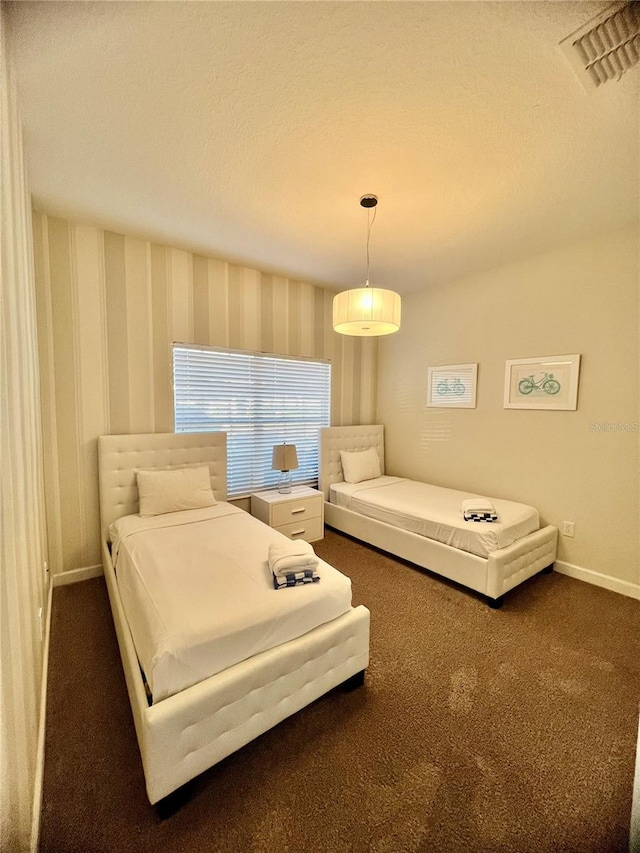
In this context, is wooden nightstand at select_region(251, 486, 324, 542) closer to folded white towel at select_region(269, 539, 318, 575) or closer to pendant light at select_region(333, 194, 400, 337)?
folded white towel at select_region(269, 539, 318, 575)

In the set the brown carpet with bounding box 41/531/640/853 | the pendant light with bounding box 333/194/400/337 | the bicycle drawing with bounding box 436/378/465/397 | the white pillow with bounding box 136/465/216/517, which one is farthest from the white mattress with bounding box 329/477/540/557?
the pendant light with bounding box 333/194/400/337

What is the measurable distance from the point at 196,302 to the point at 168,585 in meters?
2.38

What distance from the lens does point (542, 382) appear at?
9.43 ft

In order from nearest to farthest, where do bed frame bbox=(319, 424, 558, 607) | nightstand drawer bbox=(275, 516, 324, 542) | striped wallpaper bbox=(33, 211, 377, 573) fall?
bed frame bbox=(319, 424, 558, 607), striped wallpaper bbox=(33, 211, 377, 573), nightstand drawer bbox=(275, 516, 324, 542)

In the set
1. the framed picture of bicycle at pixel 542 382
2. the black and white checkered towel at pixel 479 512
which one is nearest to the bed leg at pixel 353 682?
the black and white checkered towel at pixel 479 512

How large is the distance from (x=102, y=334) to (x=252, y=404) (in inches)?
54.7

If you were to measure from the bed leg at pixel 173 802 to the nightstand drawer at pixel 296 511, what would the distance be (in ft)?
6.42

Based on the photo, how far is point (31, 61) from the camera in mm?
1275

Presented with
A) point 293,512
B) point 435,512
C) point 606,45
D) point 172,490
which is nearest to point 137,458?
point 172,490

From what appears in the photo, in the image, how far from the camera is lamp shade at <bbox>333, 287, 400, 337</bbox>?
205 centimetres

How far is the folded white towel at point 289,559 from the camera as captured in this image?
165cm

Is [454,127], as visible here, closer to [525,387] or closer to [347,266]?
[347,266]

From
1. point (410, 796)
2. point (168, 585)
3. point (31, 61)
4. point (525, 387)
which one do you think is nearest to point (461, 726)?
point (410, 796)

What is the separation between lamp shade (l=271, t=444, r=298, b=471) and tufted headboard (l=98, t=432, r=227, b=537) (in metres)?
0.51
